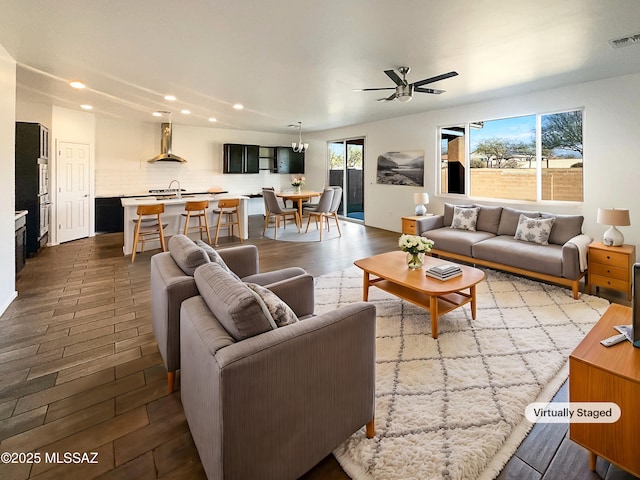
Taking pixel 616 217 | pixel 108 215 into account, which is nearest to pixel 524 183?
pixel 616 217

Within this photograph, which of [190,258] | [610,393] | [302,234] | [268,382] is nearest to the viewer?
[268,382]

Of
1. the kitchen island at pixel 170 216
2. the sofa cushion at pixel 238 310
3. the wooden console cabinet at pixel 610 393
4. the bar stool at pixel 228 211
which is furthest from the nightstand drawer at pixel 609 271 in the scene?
the kitchen island at pixel 170 216

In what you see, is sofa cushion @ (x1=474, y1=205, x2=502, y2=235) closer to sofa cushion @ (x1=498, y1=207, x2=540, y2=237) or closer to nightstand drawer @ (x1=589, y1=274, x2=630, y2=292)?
sofa cushion @ (x1=498, y1=207, x2=540, y2=237)

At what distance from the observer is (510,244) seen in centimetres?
438

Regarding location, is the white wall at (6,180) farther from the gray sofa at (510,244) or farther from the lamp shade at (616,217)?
the lamp shade at (616,217)

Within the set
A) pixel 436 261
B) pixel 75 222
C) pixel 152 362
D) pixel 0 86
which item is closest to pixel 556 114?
pixel 436 261

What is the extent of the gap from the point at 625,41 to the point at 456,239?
107 inches

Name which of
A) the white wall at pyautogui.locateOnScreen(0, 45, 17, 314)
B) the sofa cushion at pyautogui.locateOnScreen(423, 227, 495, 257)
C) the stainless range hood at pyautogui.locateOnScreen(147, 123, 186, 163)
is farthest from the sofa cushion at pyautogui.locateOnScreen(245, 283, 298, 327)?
the stainless range hood at pyautogui.locateOnScreen(147, 123, 186, 163)

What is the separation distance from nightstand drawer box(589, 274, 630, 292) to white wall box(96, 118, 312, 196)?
24.5 ft

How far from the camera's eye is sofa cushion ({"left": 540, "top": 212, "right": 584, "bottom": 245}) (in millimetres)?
4234

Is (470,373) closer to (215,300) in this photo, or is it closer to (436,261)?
(436,261)

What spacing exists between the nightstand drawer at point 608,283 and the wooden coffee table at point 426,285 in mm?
1625

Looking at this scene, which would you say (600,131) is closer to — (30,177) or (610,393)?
(610,393)

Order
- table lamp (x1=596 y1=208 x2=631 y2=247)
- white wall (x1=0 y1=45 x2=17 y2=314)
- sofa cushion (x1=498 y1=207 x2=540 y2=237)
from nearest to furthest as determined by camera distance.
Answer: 1. white wall (x1=0 y1=45 x2=17 y2=314)
2. table lamp (x1=596 y1=208 x2=631 y2=247)
3. sofa cushion (x1=498 y1=207 x2=540 y2=237)
